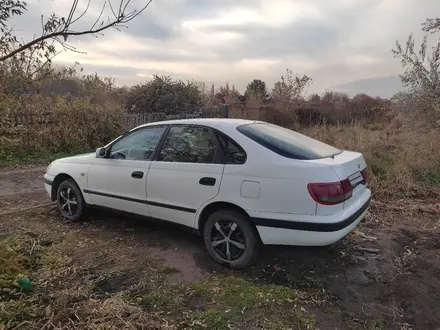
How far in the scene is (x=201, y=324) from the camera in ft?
9.39

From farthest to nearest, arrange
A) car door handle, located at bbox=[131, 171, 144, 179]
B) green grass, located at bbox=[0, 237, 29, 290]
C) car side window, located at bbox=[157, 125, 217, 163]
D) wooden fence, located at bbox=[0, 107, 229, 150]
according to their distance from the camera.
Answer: wooden fence, located at bbox=[0, 107, 229, 150] < car door handle, located at bbox=[131, 171, 144, 179] < car side window, located at bbox=[157, 125, 217, 163] < green grass, located at bbox=[0, 237, 29, 290]

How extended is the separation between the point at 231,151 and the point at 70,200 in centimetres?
282

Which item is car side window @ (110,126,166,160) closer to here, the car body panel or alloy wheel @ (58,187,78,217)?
the car body panel

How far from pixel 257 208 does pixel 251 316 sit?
1.01m

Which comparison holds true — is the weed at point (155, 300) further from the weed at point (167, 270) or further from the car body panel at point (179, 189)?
the car body panel at point (179, 189)

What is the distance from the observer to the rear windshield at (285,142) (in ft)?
12.3

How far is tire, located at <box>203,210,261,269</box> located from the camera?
3730mm

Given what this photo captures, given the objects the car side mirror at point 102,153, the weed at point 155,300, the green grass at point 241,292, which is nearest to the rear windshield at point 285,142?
the green grass at point 241,292

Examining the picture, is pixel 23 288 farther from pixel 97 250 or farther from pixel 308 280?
pixel 308 280

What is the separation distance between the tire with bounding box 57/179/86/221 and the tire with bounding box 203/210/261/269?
219 cm

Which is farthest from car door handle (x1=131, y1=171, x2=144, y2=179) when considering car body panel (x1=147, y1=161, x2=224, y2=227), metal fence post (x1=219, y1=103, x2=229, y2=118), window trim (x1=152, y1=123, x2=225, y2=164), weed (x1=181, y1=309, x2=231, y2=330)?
metal fence post (x1=219, y1=103, x2=229, y2=118)

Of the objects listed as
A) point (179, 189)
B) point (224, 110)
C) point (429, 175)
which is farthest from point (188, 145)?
point (224, 110)

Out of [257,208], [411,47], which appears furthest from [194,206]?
[411,47]

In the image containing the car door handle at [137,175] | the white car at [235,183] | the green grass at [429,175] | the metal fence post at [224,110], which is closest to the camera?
the white car at [235,183]
